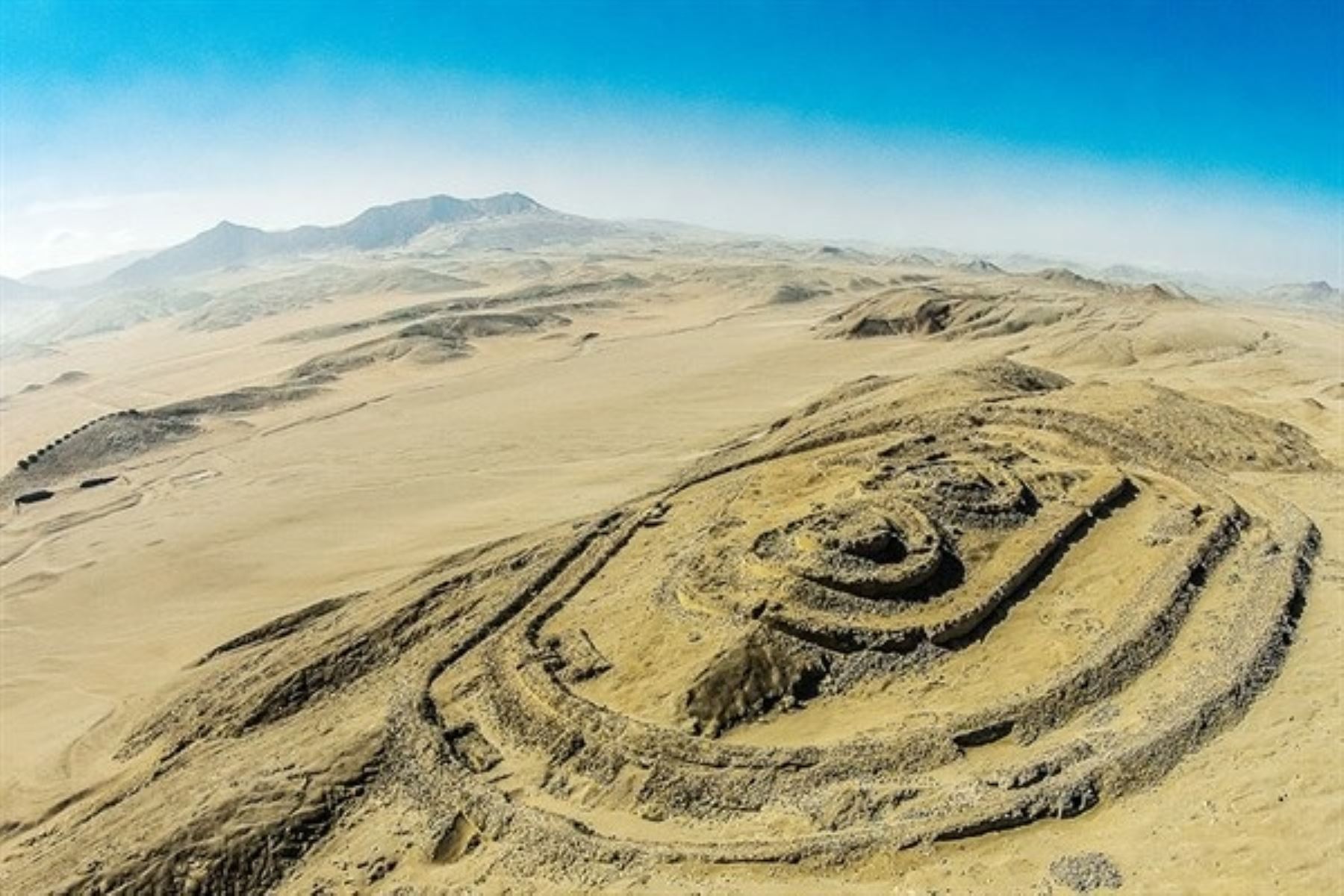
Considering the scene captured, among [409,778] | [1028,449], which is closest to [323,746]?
[409,778]

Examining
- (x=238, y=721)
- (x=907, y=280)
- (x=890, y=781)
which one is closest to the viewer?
(x=890, y=781)

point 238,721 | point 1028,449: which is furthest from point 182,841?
point 1028,449

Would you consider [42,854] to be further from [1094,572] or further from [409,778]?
[1094,572]

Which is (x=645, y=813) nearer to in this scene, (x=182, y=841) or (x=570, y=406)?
(x=182, y=841)

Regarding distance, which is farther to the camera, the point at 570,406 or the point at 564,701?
the point at 570,406

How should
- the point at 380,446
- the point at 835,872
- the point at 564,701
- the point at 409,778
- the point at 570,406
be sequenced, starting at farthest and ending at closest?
the point at 570,406
the point at 380,446
the point at 564,701
the point at 409,778
the point at 835,872

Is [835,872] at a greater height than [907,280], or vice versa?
[907,280]

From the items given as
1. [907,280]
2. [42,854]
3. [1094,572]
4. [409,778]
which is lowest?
[42,854]
